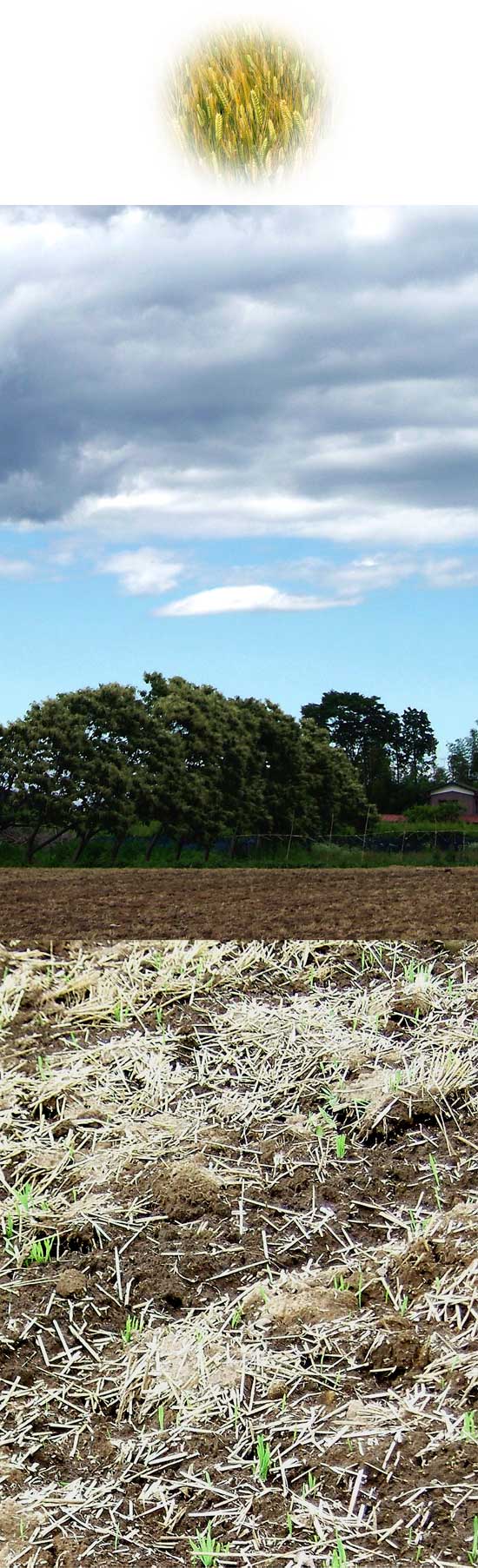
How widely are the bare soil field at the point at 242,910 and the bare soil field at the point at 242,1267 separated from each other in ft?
2.24

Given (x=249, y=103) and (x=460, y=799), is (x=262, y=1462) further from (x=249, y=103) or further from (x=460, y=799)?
(x=460, y=799)

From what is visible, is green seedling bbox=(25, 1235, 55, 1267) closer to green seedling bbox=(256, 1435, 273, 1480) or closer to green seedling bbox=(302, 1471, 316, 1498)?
green seedling bbox=(256, 1435, 273, 1480)

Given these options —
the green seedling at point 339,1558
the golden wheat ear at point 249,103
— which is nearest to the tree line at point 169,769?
the golden wheat ear at point 249,103

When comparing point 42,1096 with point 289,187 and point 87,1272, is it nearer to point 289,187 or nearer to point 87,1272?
point 87,1272

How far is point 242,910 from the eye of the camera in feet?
21.9

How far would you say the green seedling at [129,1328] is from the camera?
9.84ft

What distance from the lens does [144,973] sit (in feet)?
16.2

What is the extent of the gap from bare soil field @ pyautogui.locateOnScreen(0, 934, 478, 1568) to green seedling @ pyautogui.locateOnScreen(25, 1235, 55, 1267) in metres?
0.01

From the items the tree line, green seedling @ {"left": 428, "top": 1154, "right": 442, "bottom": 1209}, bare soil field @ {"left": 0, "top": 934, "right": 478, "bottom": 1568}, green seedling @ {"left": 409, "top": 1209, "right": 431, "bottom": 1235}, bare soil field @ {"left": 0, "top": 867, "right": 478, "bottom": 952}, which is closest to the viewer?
bare soil field @ {"left": 0, "top": 934, "right": 478, "bottom": 1568}

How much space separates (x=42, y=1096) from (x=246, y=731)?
15275 millimetres

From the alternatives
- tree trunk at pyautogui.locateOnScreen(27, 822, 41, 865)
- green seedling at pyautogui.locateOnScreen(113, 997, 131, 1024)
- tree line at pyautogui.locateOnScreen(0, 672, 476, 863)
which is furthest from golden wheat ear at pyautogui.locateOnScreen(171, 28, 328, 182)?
tree trunk at pyautogui.locateOnScreen(27, 822, 41, 865)

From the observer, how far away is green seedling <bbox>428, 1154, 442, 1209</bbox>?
339 cm

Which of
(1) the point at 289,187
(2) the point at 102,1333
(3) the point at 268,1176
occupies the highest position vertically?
(1) the point at 289,187

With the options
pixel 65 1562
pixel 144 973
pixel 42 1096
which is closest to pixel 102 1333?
pixel 65 1562
